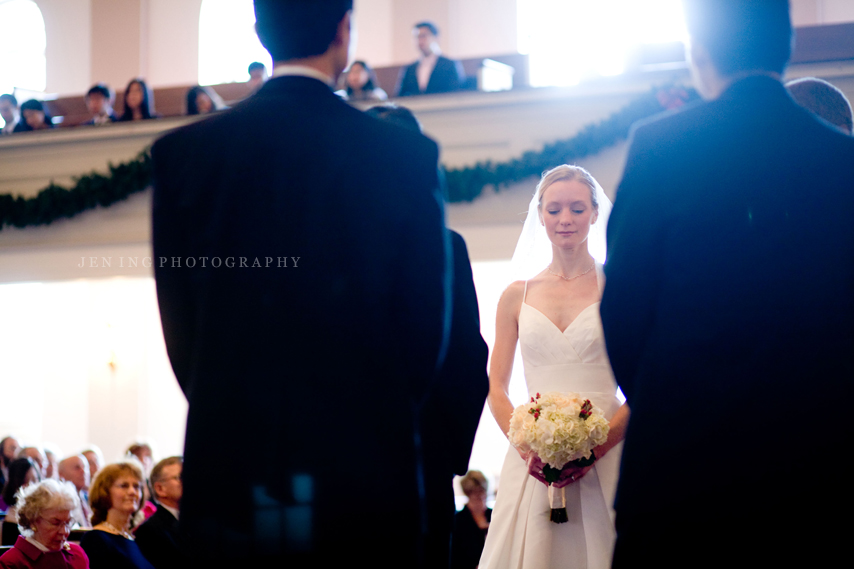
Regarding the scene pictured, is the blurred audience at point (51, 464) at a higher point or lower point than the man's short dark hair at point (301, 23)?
lower

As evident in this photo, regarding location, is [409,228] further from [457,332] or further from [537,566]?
[537,566]

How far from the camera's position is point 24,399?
14.7 metres

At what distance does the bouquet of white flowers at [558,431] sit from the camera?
2.85 metres

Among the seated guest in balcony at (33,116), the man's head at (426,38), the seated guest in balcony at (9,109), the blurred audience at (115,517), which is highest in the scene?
the man's head at (426,38)

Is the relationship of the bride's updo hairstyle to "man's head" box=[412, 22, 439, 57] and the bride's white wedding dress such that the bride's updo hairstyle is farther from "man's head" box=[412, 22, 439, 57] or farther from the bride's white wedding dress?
"man's head" box=[412, 22, 439, 57]

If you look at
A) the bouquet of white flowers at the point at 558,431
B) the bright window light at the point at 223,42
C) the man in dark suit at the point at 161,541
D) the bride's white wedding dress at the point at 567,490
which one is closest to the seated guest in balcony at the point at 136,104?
the man in dark suit at the point at 161,541

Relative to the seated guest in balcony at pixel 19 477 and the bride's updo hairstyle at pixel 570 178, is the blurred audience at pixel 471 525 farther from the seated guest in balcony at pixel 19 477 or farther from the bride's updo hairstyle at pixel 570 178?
the seated guest in balcony at pixel 19 477

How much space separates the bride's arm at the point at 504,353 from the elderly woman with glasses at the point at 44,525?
99.4 inches

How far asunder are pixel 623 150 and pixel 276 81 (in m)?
7.26

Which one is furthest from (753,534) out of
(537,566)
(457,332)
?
(537,566)

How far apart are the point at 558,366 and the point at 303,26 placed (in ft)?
6.82

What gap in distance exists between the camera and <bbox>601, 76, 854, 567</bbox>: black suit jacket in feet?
4.51

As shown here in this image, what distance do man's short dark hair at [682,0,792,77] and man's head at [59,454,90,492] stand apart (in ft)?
23.8

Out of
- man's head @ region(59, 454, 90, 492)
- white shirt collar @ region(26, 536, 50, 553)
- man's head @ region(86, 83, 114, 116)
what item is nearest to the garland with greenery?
man's head @ region(86, 83, 114, 116)
